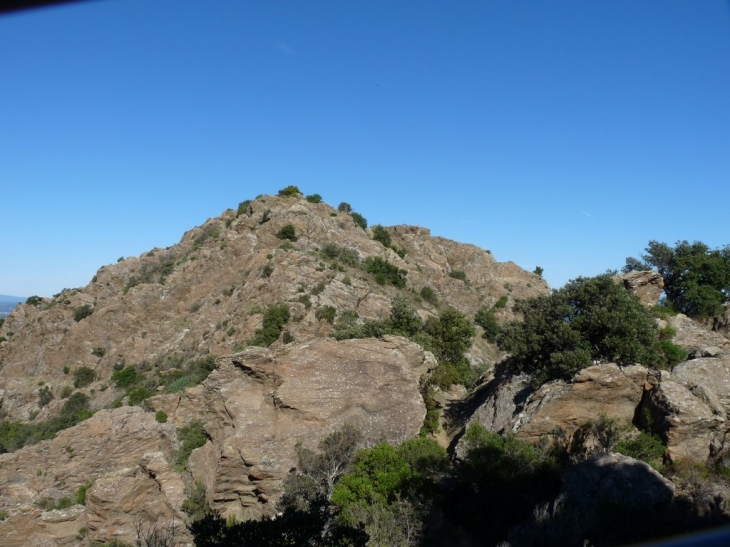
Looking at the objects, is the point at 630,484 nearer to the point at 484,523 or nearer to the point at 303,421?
the point at 484,523

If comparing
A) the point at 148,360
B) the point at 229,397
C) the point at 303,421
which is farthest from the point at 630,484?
the point at 148,360

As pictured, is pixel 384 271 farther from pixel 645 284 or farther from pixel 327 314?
pixel 645 284

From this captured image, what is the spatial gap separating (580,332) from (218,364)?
13.4m

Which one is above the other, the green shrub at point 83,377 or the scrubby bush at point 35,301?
the scrubby bush at point 35,301

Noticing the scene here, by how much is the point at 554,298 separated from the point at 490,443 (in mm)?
7028

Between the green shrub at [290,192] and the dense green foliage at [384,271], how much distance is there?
1313 cm

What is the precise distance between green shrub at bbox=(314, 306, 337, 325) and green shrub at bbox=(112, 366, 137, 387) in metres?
13.5

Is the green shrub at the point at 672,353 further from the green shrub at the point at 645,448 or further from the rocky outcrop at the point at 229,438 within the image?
the rocky outcrop at the point at 229,438

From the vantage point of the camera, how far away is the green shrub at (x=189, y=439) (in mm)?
18766

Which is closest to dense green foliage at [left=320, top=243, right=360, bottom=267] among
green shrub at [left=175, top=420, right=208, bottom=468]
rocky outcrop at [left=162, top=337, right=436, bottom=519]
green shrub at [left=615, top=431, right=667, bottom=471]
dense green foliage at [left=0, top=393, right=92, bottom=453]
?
dense green foliage at [left=0, top=393, right=92, bottom=453]

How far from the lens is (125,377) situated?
109ft

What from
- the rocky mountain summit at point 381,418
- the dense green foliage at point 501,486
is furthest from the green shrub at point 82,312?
the dense green foliage at point 501,486

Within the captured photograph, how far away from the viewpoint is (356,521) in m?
11.9

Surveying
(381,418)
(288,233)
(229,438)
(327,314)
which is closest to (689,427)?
(381,418)
